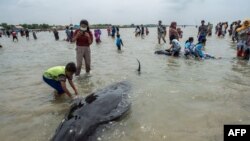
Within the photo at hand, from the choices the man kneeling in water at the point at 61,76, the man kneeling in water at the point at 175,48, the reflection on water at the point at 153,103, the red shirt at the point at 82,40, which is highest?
the red shirt at the point at 82,40

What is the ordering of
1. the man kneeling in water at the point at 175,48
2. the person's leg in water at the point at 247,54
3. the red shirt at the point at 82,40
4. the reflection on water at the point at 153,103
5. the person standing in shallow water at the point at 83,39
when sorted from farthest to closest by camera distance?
the man kneeling in water at the point at 175,48, the person's leg in water at the point at 247,54, the red shirt at the point at 82,40, the person standing in shallow water at the point at 83,39, the reflection on water at the point at 153,103

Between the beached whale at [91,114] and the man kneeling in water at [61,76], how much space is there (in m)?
0.93

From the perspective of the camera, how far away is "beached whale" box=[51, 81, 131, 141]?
3.97 metres

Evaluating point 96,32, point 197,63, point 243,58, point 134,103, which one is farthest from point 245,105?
point 96,32

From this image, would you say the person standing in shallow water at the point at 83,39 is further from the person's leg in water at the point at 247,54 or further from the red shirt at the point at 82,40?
the person's leg in water at the point at 247,54

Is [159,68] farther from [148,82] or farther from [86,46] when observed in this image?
[86,46]

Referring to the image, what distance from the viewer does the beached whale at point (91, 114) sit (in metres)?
3.97

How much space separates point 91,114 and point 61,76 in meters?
2.06

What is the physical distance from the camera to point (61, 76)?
6.41 meters

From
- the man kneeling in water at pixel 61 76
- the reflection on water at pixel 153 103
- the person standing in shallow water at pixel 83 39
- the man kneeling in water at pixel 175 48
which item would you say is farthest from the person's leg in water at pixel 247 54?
the man kneeling in water at pixel 61 76

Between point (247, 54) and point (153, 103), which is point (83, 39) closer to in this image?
point (153, 103)

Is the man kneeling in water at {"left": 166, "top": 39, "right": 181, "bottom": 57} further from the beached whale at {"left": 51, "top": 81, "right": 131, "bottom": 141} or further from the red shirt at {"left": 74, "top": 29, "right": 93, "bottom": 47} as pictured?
the beached whale at {"left": 51, "top": 81, "right": 131, "bottom": 141}

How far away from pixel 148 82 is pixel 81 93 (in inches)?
92.2

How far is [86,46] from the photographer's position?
30.2ft
